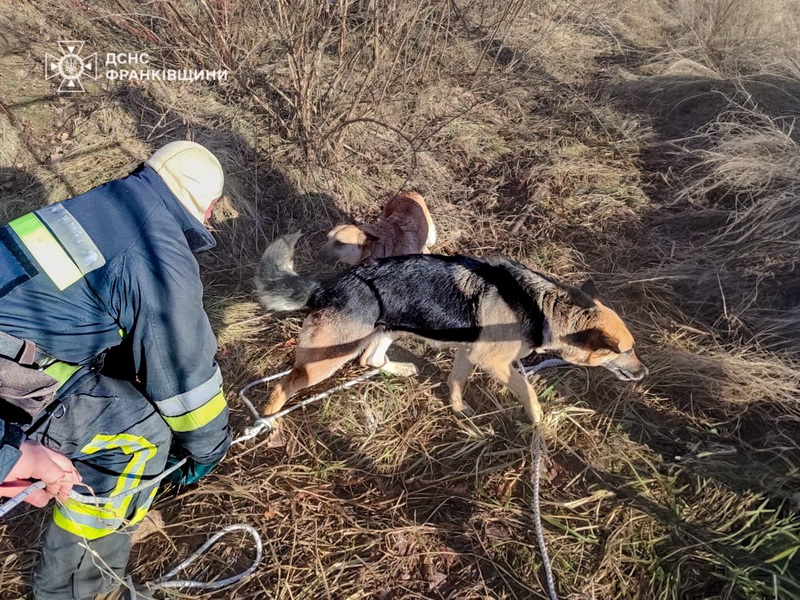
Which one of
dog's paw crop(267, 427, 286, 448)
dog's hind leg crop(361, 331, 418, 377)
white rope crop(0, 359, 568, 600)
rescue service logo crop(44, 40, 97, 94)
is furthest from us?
rescue service logo crop(44, 40, 97, 94)

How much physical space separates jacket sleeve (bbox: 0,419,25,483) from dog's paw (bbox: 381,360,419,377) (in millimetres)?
2636

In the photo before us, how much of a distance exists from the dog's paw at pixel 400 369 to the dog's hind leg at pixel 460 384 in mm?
446

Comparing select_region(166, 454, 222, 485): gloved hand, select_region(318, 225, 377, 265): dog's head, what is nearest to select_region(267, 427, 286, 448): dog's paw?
select_region(166, 454, 222, 485): gloved hand

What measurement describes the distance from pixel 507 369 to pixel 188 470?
240cm

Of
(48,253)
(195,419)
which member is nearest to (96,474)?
(195,419)

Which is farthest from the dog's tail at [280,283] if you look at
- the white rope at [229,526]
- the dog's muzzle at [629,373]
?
the dog's muzzle at [629,373]

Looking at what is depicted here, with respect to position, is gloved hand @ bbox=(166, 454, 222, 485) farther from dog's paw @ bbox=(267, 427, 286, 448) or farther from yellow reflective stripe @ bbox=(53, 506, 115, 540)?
yellow reflective stripe @ bbox=(53, 506, 115, 540)

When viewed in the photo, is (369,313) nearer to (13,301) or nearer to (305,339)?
(305,339)

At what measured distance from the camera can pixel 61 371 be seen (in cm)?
282

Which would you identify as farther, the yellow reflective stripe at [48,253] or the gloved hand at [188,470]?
the gloved hand at [188,470]

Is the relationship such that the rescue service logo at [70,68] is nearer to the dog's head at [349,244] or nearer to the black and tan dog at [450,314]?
the dog's head at [349,244]

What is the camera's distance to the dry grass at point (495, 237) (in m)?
3.30

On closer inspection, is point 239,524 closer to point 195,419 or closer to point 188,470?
point 188,470

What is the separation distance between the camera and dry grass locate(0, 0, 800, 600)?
3.30m
